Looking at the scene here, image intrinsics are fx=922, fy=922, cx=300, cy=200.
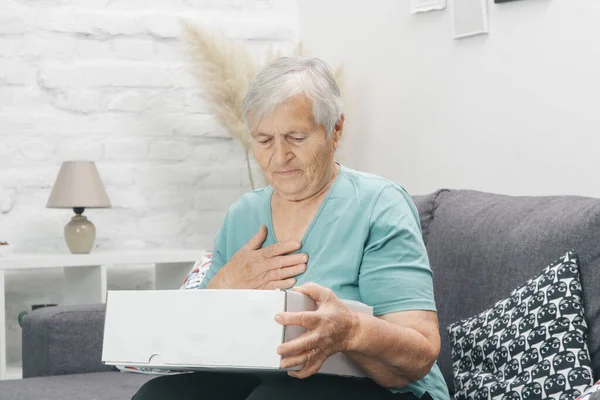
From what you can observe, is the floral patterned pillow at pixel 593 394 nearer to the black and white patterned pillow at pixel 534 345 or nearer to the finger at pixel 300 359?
the black and white patterned pillow at pixel 534 345

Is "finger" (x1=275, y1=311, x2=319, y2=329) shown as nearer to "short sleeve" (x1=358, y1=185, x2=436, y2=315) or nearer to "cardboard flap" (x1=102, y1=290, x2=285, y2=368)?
"cardboard flap" (x1=102, y1=290, x2=285, y2=368)

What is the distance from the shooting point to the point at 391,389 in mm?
1583

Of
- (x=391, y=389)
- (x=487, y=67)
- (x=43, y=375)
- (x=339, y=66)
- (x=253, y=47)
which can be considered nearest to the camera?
(x=391, y=389)

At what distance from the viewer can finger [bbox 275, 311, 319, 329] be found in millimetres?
1338

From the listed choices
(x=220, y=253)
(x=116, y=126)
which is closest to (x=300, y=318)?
(x=220, y=253)

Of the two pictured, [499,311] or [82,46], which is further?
[82,46]

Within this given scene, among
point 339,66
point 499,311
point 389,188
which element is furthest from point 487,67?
point 389,188

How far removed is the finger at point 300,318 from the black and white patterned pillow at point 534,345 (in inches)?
25.5

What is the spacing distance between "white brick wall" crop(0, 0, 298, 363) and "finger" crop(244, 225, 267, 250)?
203 cm

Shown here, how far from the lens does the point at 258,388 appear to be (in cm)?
149

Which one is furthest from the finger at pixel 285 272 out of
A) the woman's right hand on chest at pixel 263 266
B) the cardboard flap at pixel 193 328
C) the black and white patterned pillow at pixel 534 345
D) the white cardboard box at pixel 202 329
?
the black and white patterned pillow at pixel 534 345

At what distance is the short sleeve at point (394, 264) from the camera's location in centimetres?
158

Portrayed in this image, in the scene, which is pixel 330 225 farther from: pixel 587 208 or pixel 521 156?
pixel 521 156

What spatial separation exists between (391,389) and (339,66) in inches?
85.1
